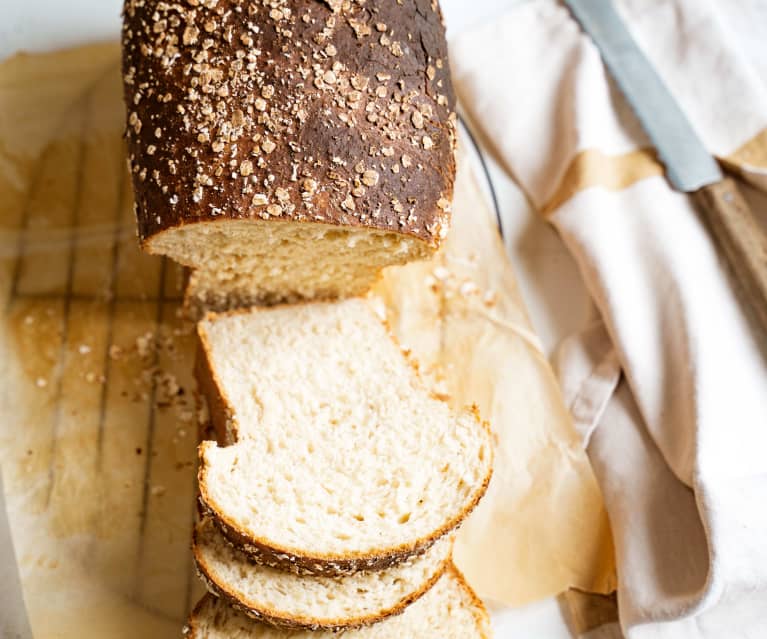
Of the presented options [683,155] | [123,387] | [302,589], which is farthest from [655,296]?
[123,387]

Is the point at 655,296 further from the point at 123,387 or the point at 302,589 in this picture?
the point at 123,387

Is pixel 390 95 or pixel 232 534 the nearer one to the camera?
pixel 232 534

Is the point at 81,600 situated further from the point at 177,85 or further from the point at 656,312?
the point at 656,312

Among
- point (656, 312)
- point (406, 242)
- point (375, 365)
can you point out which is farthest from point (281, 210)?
point (656, 312)

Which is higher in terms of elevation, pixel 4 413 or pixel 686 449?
pixel 4 413

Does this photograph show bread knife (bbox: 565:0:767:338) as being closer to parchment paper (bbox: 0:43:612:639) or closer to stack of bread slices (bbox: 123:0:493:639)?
parchment paper (bbox: 0:43:612:639)

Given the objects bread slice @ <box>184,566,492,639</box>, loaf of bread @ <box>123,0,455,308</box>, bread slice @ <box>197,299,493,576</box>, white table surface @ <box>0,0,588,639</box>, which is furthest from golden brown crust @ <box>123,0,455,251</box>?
bread slice @ <box>184,566,492,639</box>
